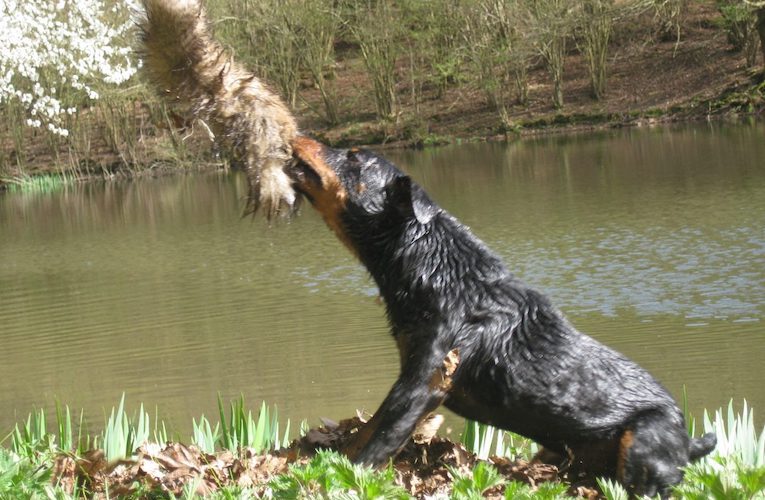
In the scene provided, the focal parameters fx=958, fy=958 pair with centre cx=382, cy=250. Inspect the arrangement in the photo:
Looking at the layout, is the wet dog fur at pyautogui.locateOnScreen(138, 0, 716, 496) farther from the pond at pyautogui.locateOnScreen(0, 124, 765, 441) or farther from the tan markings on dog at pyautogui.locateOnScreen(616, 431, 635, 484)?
the pond at pyautogui.locateOnScreen(0, 124, 765, 441)

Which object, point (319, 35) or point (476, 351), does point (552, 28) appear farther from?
point (476, 351)

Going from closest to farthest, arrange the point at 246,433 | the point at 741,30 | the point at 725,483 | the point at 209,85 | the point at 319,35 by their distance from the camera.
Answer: the point at 725,483
the point at 209,85
the point at 246,433
the point at 741,30
the point at 319,35

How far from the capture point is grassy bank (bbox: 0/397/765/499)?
2854mm

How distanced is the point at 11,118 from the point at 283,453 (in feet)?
133

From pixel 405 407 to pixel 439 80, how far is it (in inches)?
1686

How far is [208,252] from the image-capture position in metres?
19.5

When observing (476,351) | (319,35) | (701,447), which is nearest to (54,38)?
(319,35)

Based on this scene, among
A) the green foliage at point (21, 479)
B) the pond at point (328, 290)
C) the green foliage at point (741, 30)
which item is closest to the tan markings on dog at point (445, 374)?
the pond at point (328, 290)

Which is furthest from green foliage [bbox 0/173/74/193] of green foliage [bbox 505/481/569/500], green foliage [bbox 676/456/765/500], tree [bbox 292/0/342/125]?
green foliage [bbox 676/456/765/500]

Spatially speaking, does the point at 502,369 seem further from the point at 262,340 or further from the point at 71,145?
the point at 71,145

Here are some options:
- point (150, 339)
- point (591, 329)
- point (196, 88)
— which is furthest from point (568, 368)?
point (150, 339)

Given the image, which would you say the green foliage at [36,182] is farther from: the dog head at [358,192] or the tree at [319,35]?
the dog head at [358,192]

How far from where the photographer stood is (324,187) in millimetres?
3801

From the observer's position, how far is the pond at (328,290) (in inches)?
394
